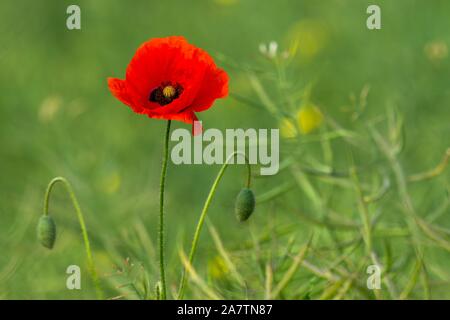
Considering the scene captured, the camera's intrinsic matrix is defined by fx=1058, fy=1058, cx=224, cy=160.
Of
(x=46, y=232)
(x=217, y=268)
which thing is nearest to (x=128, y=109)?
(x=217, y=268)

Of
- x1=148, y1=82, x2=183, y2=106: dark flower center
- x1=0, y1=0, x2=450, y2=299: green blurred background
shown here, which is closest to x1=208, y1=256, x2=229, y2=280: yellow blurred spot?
x1=0, y1=0, x2=450, y2=299: green blurred background

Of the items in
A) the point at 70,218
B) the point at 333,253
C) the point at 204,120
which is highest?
the point at 204,120

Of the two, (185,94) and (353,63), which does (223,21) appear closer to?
(353,63)

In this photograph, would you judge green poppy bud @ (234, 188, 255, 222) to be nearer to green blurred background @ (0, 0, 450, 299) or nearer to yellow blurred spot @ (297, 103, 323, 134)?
green blurred background @ (0, 0, 450, 299)

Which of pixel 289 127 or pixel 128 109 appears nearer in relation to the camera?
pixel 289 127

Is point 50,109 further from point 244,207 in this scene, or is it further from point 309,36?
point 244,207
